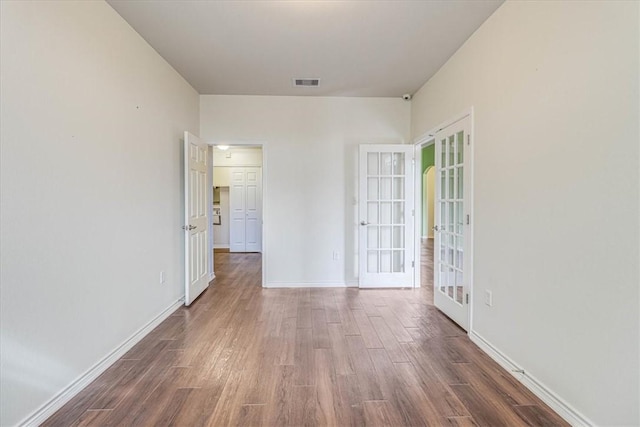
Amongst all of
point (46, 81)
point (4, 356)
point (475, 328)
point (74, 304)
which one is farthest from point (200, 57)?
point (475, 328)

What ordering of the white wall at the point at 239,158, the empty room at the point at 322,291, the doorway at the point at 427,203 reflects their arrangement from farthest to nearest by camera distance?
1. the white wall at the point at 239,158
2. the doorway at the point at 427,203
3. the empty room at the point at 322,291

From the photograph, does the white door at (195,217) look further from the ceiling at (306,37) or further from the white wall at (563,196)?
the white wall at (563,196)

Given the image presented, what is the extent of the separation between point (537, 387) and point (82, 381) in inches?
114

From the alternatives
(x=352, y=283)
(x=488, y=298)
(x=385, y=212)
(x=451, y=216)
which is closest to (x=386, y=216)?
(x=385, y=212)

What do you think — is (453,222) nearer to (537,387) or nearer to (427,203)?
(537,387)

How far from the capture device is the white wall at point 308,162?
14.6 feet

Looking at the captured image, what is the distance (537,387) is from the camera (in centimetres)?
197

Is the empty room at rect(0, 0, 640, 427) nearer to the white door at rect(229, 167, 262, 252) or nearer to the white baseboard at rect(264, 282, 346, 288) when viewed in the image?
the white baseboard at rect(264, 282, 346, 288)

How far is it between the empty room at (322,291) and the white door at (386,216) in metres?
0.39

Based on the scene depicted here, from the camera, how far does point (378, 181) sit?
14.5 feet

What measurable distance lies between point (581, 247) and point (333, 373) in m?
1.70

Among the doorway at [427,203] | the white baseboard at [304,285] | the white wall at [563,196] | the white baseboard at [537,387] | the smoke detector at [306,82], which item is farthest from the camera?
A: the doorway at [427,203]

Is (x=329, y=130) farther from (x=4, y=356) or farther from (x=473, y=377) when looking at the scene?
(x=4, y=356)

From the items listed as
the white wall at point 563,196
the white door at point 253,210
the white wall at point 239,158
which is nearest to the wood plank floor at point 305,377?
the white wall at point 563,196
